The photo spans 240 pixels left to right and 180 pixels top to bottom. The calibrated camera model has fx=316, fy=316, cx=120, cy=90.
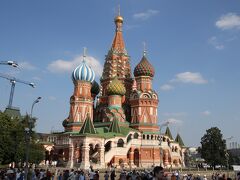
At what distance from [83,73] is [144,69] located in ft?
40.9

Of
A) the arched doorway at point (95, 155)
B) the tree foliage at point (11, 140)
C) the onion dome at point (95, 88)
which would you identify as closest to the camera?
the tree foliage at point (11, 140)

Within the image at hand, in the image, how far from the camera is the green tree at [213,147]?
5731 centimetres

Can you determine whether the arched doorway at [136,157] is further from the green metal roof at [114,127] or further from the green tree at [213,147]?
the green tree at [213,147]

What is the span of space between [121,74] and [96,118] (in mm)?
11266

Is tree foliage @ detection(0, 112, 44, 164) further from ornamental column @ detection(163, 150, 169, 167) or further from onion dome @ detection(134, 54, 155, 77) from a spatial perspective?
onion dome @ detection(134, 54, 155, 77)

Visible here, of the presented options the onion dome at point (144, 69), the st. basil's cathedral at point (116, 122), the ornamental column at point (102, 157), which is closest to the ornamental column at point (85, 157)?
the st. basil's cathedral at point (116, 122)

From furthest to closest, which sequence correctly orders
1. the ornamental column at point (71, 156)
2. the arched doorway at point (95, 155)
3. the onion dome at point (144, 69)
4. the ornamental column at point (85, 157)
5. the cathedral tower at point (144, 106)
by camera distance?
the onion dome at point (144, 69)
the cathedral tower at point (144, 106)
the arched doorway at point (95, 155)
the ornamental column at point (71, 156)
the ornamental column at point (85, 157)

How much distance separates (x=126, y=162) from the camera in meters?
54.5

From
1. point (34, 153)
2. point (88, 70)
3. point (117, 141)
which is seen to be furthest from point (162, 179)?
point (88, 70)

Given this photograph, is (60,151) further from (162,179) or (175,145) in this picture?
(162,179)

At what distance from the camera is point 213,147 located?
→ 192ft

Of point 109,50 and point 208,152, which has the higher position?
point 109,50

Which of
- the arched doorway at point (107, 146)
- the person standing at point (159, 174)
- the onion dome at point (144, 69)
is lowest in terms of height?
the person standing at point (159, 174)

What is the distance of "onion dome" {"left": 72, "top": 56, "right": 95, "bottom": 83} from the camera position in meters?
62.5
